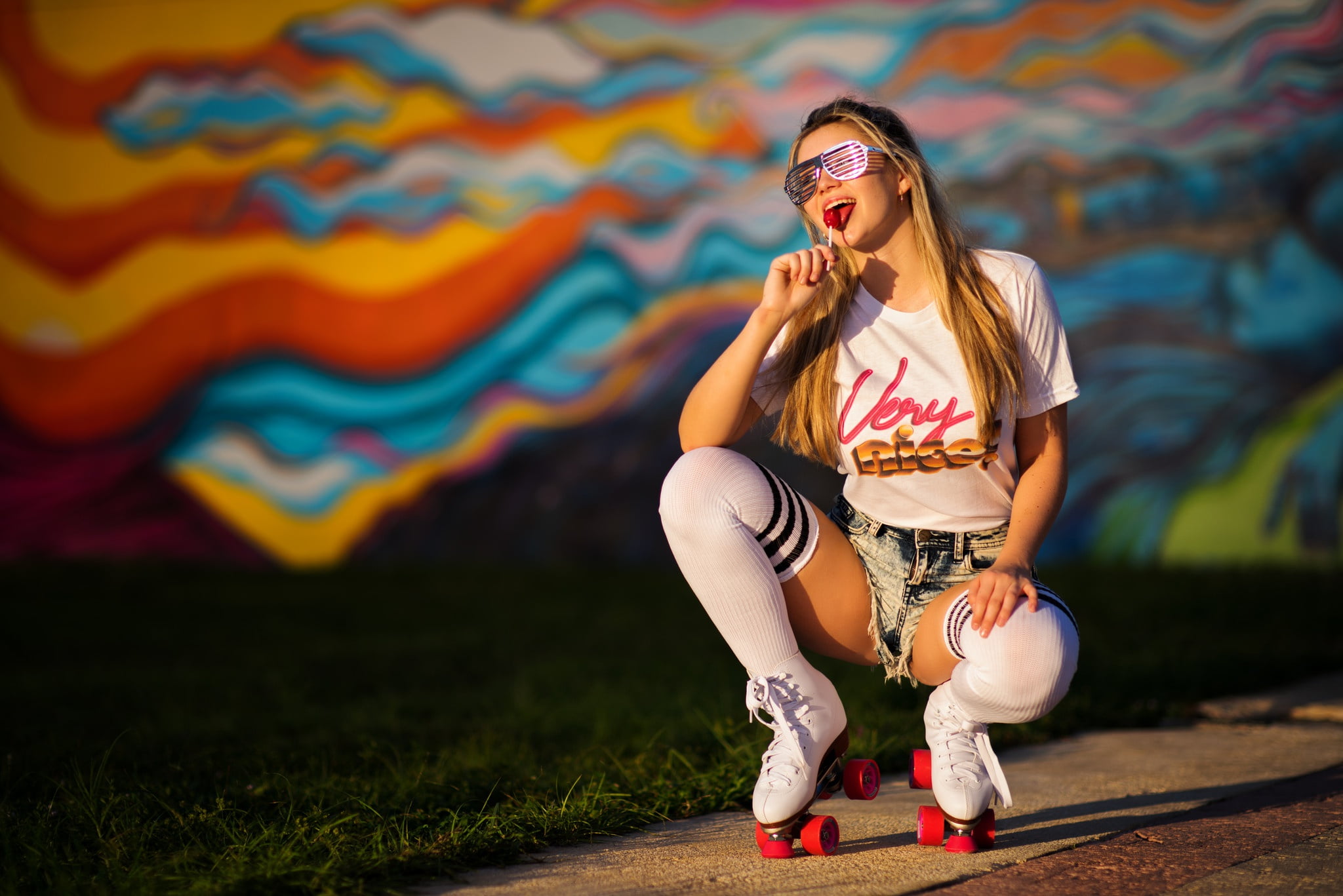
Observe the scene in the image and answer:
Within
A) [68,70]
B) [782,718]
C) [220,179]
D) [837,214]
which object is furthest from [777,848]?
[68,70]

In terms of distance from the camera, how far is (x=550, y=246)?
7.37 meters

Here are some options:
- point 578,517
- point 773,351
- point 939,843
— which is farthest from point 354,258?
point 939,843

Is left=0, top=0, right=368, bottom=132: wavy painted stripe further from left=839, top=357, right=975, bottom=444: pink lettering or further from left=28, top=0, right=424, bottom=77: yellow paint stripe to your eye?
left=839, top=357, right=975, bottom=444: pink lettering

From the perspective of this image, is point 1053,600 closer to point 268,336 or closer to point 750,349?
point 750,349

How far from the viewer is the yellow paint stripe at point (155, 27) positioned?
7766mm

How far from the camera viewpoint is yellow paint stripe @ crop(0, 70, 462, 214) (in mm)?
7781

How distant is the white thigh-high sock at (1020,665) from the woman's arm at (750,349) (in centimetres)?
56

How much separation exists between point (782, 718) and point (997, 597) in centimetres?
40

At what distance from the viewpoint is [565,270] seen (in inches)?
288

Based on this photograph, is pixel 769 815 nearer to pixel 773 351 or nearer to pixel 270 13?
pixel 773 351

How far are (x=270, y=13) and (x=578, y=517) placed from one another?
3771 millimetres

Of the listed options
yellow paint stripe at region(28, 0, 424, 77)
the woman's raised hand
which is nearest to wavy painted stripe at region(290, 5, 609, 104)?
yellow paint stripe at region(28, 0, 424, 77)

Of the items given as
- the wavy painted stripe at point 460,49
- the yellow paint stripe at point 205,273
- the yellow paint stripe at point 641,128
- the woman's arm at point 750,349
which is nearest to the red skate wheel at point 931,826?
the woman's arm at point 750,349

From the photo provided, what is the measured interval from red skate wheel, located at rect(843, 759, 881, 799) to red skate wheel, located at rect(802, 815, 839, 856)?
15cm
